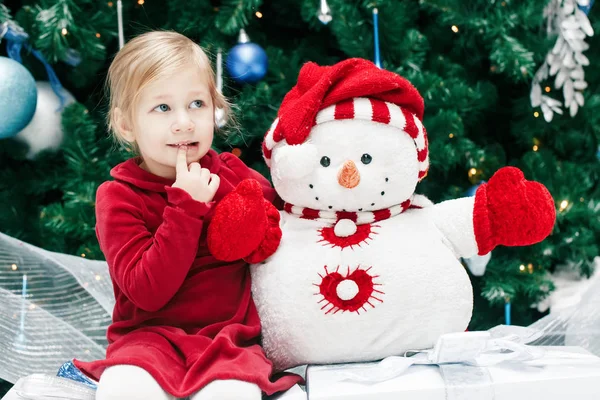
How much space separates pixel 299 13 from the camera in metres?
1.51

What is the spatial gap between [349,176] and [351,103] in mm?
103

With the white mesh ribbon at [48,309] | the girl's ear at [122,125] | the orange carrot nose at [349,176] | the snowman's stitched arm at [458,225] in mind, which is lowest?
the white mesh ribbon at [48,309]

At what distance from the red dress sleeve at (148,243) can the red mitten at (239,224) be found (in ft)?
0.08

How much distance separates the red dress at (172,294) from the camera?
2.91 ft

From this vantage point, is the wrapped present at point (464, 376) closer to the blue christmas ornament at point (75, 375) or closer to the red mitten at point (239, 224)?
the red mitten at point (239, 224)

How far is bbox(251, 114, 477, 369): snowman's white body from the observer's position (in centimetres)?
94

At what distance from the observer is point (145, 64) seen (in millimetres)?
969

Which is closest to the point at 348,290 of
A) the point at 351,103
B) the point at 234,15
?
the point at 351,103

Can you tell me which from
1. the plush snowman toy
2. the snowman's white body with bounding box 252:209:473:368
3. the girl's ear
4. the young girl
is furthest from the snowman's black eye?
the girl's ear

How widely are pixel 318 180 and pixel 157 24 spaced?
0.74m

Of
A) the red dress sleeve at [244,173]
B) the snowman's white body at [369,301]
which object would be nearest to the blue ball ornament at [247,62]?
the red dress sleeve at [244,173]

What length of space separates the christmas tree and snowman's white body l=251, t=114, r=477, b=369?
384 millimetres

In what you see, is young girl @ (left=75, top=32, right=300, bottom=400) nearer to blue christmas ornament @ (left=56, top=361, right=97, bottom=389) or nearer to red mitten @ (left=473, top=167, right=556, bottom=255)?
blue christmas ornament @ (left=56, top=361, right=97, bottom=389)

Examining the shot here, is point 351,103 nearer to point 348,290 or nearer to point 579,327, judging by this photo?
point 348,290
